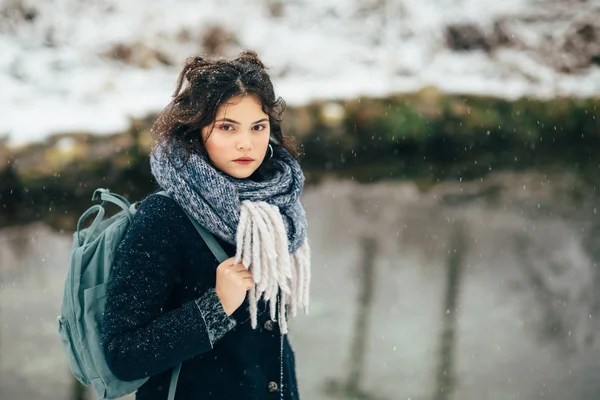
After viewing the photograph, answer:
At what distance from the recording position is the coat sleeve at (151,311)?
4.02 ft

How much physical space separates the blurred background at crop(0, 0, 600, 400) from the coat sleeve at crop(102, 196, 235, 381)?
8.15 ft

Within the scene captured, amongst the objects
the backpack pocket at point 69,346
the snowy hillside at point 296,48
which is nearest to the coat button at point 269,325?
the backpack pocket at point 69,346

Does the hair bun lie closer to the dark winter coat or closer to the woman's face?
the woman's face

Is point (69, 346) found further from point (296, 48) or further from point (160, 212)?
point (296, 48)

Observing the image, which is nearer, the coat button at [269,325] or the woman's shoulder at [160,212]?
the woman's shoulder at [160,212]

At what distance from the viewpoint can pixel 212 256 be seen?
1.33 metres

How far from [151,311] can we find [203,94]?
15.8 inches

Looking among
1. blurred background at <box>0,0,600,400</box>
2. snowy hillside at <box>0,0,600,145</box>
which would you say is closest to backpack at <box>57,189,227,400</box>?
blurred background at <box>0,0,600,400</box>

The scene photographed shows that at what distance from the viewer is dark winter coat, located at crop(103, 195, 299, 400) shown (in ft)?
4.04

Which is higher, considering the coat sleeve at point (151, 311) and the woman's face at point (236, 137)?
the woman's face at point (236, 137)

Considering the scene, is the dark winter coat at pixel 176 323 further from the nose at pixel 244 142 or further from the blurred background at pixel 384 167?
the blurred background at pixel 384 167

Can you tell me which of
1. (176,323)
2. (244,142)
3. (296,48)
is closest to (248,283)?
(176,323)

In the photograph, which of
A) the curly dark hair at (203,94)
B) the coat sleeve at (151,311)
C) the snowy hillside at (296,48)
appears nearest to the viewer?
the coat sleeve at (151,311)

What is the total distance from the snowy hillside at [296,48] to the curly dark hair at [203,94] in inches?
134
